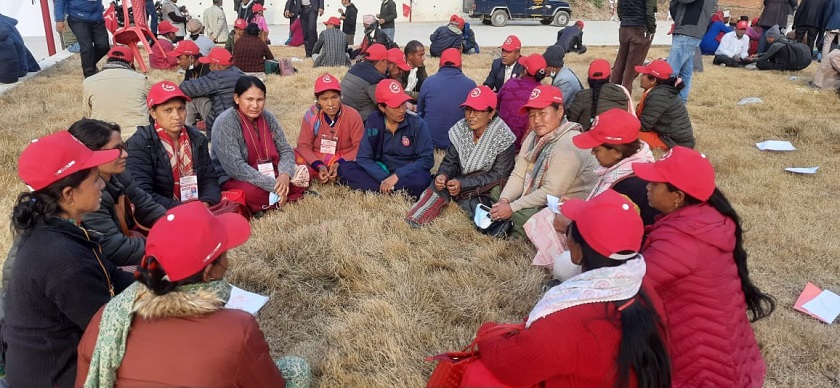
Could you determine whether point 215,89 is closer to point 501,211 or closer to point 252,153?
point 252,153

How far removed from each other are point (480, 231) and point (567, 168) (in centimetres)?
83

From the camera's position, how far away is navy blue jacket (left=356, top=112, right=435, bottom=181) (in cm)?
491

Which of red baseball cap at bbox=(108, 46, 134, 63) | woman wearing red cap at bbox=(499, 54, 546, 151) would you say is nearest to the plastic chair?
red baseball cap at bbox=(108, 46, 134, 63)

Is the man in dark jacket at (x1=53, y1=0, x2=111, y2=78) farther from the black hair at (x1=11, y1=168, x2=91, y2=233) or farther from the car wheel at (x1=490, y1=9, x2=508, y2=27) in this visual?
the car wheel at (x1=490, y1=9, x2=508, y2=27)

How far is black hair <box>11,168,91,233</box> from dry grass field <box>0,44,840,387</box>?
746 mm

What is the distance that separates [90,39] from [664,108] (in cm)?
829

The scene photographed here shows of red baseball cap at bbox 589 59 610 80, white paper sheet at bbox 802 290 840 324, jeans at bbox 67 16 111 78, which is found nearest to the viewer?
white paper sheet at bbox 802 290 840 324

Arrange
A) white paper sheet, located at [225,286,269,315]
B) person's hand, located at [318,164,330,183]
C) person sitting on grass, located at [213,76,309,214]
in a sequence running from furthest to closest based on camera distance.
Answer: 1. person's hand, located at [318,164,330,183]
2. person sitting on grass, located at [213,76,309,214]
3. white paper sheet, located at [225,286,269,315]

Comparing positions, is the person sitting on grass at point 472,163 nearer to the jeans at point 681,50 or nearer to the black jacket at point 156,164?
the black jacket at point 156,164

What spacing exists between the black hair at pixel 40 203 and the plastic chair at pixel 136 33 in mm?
9321

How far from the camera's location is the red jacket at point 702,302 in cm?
227

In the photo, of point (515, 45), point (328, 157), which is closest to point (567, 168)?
point (328, 157)

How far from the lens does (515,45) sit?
7219 millimetres

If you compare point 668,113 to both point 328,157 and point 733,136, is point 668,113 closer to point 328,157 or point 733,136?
point 733,136
